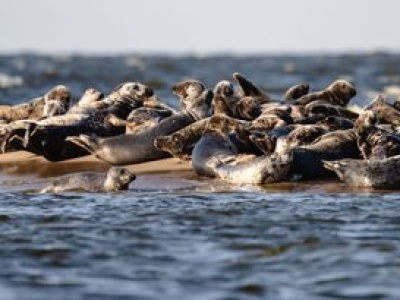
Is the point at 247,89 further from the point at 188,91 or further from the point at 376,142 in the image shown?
the point at 376,142

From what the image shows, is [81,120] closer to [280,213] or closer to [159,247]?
[280,213]

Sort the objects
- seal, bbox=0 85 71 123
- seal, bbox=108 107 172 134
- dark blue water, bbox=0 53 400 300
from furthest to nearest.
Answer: seal, bbox=0 85 71 123, seal, bbox=108 107 172 134, dark blue water, bbox=0 53 400 300

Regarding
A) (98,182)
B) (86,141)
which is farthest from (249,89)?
(98,182)

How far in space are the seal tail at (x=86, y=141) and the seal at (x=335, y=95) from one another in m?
2.99

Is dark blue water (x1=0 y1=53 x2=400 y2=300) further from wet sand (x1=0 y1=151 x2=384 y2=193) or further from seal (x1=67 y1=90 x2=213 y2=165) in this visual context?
seal (x1=67 y1=90 x2=213 y2=165)

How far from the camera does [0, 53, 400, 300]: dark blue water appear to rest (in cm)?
811

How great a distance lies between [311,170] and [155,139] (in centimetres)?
182

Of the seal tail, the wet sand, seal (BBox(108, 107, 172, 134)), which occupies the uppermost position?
seal (BBox(108, 107, 172, 134))

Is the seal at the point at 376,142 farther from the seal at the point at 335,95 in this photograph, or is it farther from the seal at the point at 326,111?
the seal at the point at 335,95

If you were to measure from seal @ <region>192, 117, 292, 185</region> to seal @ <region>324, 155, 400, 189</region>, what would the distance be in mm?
516

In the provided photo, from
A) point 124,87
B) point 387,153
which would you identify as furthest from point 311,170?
point 124,87

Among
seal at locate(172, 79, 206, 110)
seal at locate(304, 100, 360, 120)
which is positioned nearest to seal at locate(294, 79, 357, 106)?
seal at locate(304, 100, 360, 120)

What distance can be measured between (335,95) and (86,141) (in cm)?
364

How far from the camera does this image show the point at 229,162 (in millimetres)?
12586
